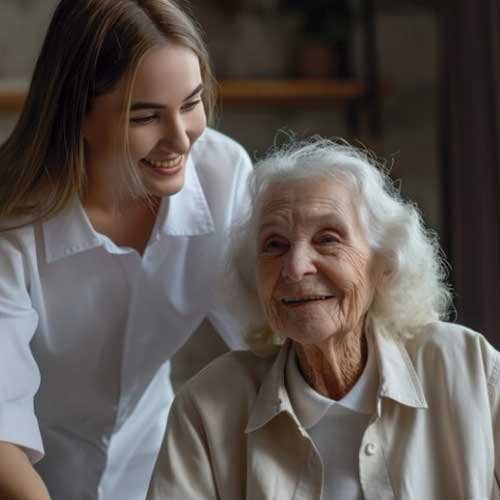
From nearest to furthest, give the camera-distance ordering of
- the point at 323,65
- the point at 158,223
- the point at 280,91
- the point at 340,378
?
the point at 340,378 → the point at 158,223 → the point at 280,91 → the point at 323,65

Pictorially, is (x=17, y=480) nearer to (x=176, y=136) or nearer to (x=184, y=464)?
(x=184, y=464)

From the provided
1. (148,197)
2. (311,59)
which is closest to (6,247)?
(148,197)

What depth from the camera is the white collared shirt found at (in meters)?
1.96

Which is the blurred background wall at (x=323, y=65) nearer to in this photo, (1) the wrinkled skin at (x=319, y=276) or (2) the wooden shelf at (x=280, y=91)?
(2) the wooden shelf at (x=280, y=91)

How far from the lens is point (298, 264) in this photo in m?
1.70

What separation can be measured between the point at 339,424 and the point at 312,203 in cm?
39

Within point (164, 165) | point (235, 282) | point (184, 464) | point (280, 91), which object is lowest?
point (184, 464)

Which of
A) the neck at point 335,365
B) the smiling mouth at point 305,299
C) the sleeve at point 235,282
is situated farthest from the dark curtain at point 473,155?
the smiling mouth at point 305,299

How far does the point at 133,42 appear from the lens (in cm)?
178

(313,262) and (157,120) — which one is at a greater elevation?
(157,120)

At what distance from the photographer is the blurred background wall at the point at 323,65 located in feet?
14.3

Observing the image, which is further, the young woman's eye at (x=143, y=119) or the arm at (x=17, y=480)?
the young woman's eye at (x=143, y=119)

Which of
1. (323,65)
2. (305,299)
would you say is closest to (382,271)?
(305,299)

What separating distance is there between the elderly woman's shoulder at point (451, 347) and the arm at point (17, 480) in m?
0.70
